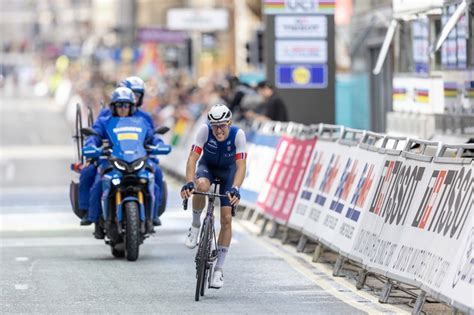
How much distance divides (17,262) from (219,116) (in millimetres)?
4248

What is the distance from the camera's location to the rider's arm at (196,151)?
15.0 m

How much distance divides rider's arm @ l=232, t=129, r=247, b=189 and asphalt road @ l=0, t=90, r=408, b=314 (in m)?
1.05

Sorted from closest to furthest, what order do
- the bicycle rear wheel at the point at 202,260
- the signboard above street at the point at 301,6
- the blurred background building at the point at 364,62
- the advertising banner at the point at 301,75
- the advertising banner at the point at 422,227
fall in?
the advertising banner at the point at 422,227 → the bicycle rear wheel at the point at 202,260 → the blurred background building at the point at 364,62 → the signboard above street at the point at 301,6 → the advertising banner at the point at 301,75

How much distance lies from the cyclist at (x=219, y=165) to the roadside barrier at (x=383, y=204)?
130 cm

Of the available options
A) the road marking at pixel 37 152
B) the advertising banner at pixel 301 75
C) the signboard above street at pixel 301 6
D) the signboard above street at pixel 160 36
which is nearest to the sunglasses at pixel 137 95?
the signboard above street at pixel 301 6

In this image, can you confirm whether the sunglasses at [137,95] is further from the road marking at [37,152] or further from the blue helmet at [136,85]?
the road marking at [37,152]

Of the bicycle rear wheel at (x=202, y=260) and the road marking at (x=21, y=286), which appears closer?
the bicycle rear wheel at (x=202, y=260)

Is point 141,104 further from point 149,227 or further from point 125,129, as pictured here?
point 149,227

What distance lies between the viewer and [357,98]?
40.7 metres

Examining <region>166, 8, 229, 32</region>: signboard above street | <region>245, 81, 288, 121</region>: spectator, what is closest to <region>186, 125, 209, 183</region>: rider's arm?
<region>245, 81, 288, 121</region>: spectator

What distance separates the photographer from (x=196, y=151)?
15195 millimetres

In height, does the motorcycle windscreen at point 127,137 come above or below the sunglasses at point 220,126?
A: below

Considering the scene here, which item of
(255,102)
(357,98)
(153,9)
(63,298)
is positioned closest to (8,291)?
(63,298)

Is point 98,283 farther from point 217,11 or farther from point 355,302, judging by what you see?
point 217,11
